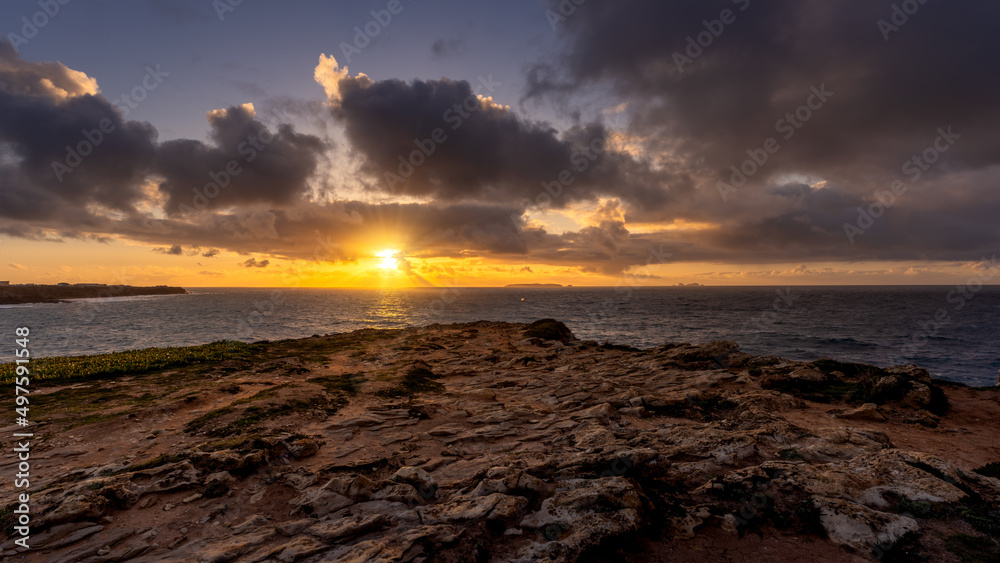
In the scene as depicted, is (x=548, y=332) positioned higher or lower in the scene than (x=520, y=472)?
lower

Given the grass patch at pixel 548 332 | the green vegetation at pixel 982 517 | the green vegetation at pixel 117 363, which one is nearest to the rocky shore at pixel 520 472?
the green vegetation at pixel 982 517

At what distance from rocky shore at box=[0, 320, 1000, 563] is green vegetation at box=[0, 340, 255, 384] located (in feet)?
6.23

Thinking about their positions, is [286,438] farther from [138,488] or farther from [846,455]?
[846,455]

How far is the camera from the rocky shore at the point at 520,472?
26.0 ft

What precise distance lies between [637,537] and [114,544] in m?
11.1

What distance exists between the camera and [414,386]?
23.8 m

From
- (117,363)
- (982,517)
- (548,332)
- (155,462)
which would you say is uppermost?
(117,363)

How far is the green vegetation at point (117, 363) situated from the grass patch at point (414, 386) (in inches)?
611

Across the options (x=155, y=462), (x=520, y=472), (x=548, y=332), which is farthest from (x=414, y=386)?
(x=548, y=332)

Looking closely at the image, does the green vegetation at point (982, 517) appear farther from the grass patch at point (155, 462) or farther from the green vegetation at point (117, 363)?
the green vegetation at point (117, 363)

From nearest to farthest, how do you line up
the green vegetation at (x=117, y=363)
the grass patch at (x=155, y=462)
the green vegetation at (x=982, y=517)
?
the green vegetation at (x=982, y=517)
the grass patch at (x=155, y=462)
the green vegetation at (x=117, y=363)

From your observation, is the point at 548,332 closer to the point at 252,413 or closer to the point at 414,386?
the point at 414,386

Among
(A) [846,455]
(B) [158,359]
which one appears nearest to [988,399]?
(A) [846,455]

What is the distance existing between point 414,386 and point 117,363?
20629mm
